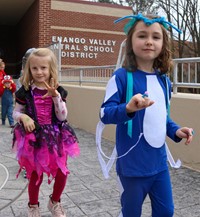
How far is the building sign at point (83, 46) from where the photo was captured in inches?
637

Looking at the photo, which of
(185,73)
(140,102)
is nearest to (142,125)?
(140,102)

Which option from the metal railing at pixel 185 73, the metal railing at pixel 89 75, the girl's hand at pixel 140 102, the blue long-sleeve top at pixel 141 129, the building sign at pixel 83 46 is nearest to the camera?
the girl's hand at pixel 140 102

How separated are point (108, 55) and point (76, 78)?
8.83 m

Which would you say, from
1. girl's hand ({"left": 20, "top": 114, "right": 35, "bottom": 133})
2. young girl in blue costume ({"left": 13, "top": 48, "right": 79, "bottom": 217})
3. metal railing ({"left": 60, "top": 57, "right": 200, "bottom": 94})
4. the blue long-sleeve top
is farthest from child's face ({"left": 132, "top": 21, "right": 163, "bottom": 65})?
metal railing ({"left": 60, "top": 57, "right": 200, "bottom": 94})

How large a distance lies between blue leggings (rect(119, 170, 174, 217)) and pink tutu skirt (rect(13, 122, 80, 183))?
94 cm

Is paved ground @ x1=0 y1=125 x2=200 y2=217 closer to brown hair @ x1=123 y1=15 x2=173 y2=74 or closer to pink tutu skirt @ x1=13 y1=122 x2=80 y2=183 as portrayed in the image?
pink tutu skirt @ x1=13 y1=122 x2=80 y2=183

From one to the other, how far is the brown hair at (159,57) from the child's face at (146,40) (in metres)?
0.05

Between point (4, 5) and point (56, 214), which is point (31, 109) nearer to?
point (56, 214)

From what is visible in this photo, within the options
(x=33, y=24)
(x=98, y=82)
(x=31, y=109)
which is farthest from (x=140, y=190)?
(x=33, y=24)

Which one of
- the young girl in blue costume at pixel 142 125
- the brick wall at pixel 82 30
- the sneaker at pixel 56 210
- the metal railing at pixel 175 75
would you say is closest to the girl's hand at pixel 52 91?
the young girl in blue costume at pixel 142 125

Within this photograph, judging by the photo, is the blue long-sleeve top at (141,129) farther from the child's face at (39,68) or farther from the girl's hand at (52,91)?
the child's face at (39,68)

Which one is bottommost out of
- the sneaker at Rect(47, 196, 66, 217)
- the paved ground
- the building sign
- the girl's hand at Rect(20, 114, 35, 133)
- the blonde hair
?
the paved ground

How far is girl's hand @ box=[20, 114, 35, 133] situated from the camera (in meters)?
2.64

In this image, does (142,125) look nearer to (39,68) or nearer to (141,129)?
(141,129)
